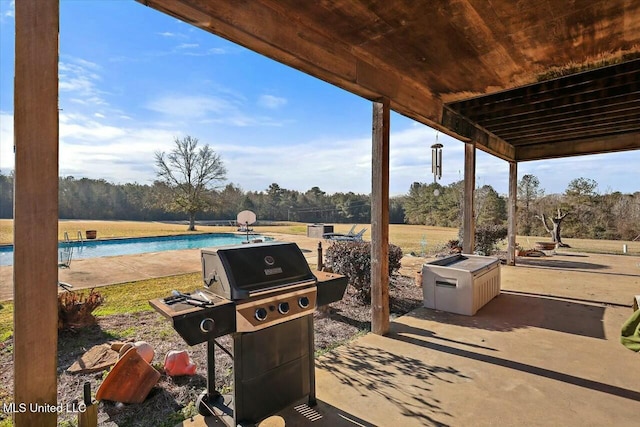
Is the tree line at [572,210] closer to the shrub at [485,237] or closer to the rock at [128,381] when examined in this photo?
the shrub at [485,237]

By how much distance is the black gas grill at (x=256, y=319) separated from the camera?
61.1 inches

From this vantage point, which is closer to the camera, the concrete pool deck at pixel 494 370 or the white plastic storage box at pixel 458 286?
the concrete pool deck at pixel 494 370

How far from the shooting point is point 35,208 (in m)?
1.27

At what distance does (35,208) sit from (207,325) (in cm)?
83

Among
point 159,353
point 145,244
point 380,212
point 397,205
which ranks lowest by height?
point 145,244

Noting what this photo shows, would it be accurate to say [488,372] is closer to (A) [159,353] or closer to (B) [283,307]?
(B) [283,307]

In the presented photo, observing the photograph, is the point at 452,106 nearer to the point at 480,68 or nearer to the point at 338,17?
the point at 480,68

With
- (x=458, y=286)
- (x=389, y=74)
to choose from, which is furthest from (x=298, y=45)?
(x=458, y=286)

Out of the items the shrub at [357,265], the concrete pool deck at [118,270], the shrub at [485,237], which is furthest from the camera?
the shrub at [485,237]

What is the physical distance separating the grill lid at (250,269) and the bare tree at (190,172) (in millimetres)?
17954

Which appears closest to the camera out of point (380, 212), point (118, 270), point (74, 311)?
point (380, 212)

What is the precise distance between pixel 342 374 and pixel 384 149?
6.87ft

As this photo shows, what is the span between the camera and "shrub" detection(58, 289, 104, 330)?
3.32m

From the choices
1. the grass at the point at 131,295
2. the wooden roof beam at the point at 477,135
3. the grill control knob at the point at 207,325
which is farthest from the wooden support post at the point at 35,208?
the wooden roof beam at the point at 477,135
